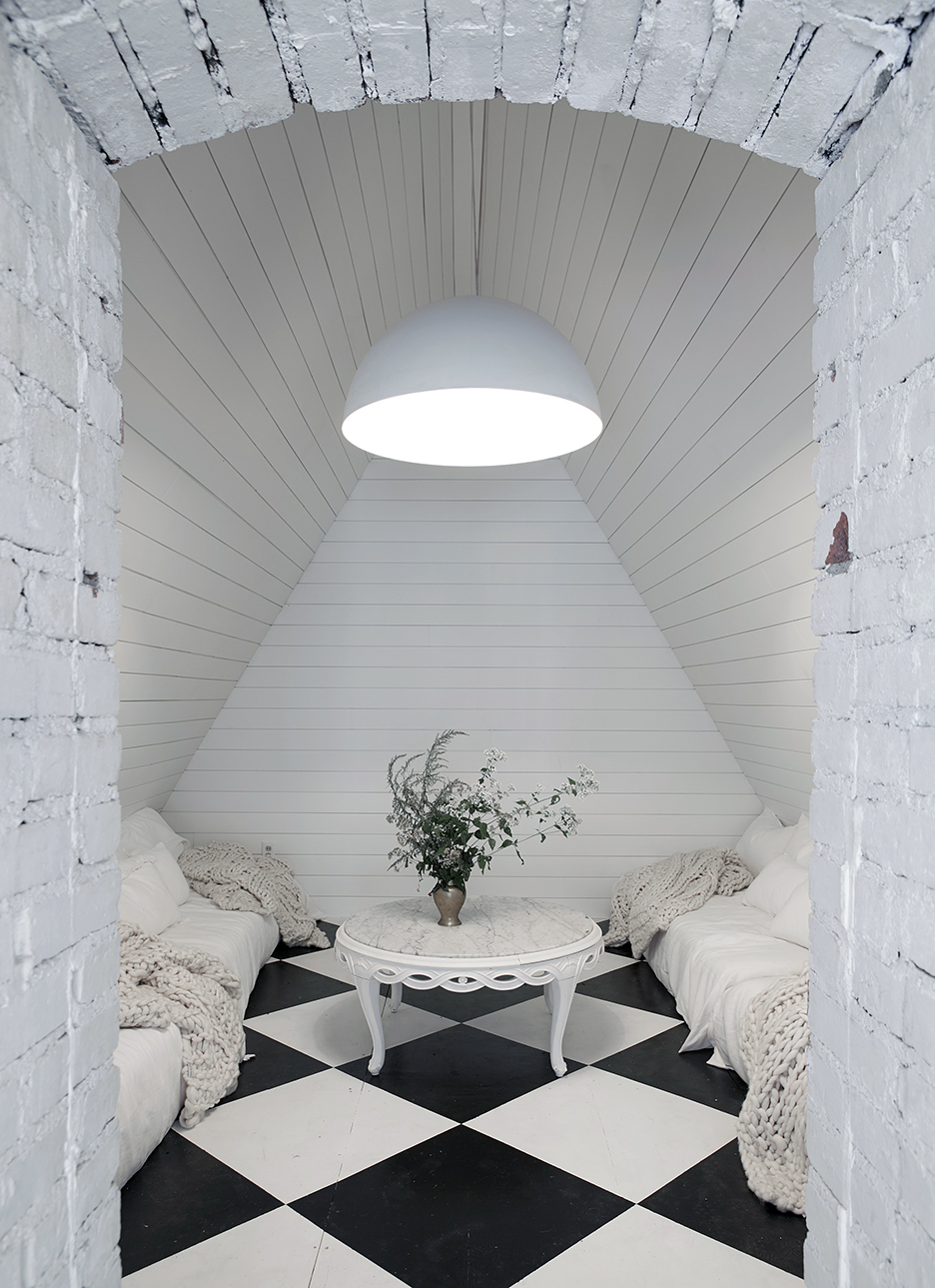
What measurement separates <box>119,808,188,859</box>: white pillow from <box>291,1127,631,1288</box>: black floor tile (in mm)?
2000

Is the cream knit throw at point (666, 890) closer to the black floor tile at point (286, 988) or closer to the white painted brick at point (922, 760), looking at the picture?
the black floor tile at point (286, 988)

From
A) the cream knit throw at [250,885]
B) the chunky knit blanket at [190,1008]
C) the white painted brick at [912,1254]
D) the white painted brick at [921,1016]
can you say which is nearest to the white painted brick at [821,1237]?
the white painted brick at [912,1254]

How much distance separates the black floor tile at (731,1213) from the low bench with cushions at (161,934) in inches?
48.5

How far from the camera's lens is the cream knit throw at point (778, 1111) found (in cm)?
207

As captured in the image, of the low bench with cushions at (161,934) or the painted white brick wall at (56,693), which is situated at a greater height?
the painted white brick wall at (56,693)

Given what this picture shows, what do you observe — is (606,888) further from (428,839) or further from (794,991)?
(794,991)

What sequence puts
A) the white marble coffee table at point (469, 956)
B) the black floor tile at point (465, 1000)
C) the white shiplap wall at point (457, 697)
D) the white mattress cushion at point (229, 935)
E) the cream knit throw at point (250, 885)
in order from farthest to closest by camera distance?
1. the white shiplap wall at point (457, 697)
2. the cream knit throw at point (250, 885)
3. the black floor tile at point (465, 1000)
4. the white mattress cushion at point (229, 935)
5. the white marble coffee table at point (469, 956)

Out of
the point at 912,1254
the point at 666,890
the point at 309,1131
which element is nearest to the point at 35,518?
the point at 912,1254

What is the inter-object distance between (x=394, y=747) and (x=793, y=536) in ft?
8.34

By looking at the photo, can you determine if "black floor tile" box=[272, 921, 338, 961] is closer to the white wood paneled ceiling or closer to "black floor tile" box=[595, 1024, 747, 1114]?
the white wood paneled ceiling

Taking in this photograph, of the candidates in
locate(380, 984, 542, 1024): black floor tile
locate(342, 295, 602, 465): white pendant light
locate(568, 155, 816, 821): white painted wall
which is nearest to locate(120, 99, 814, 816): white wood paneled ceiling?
locate(568, 155, 816, 821): white painted wall

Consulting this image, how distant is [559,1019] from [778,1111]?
0.82 m

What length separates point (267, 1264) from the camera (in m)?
1.84

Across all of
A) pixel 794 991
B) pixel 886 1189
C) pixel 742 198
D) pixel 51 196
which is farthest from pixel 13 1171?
pixel 794 991
